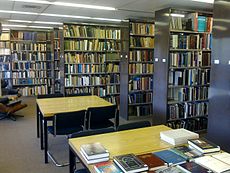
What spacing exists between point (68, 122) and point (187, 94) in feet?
8.79

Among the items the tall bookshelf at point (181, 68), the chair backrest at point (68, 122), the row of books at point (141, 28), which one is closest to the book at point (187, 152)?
the chair backrest at point (68, 122)

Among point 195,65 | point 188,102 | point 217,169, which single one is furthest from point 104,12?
point 217,169

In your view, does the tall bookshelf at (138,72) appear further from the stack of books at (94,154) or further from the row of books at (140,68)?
the stack of books at (94,154)

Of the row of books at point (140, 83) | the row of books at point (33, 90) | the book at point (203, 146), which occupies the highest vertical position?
the row of books at point (140, 83)

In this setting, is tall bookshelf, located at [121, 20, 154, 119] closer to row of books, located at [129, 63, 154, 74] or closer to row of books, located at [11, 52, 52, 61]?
row of books, located at [129, 63, 154, 74]

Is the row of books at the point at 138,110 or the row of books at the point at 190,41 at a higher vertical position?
the row of books at the point at 190,41

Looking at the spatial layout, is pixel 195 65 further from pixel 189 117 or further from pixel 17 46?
pixel 17 46

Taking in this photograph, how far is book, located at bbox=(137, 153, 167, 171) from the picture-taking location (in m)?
1.69

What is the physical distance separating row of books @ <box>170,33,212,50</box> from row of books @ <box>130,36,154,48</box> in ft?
4.36

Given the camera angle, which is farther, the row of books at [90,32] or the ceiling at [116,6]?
the row of books at [90,32]

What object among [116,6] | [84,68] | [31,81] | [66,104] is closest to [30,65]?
[31,81]

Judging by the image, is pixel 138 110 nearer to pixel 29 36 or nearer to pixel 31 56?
pixel 31 56

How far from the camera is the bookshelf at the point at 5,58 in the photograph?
872cm

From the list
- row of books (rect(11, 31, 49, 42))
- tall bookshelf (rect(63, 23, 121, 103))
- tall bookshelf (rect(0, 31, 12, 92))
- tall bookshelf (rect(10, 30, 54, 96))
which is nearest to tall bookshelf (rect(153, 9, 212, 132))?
tall bookshelf (rect(63, 23, 121, 103))
